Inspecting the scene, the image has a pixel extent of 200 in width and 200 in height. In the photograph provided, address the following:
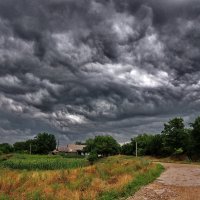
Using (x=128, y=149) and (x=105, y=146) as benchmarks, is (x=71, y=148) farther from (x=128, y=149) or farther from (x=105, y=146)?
(x=128, y=149)

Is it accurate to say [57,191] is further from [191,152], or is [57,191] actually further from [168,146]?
[168,146]

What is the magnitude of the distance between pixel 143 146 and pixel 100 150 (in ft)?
46.0

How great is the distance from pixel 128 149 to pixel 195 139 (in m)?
49.1

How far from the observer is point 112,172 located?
31438 mm

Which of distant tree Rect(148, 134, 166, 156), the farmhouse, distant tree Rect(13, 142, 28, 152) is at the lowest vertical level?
distant tree Rect(148, 134, 166, 156)

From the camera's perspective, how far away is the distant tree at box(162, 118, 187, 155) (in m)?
66.7

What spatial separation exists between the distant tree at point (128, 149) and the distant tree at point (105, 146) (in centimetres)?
191

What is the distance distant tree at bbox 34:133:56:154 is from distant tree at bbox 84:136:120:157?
3245cm

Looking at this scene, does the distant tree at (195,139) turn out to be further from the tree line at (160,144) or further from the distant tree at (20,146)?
the distant tree at (20,146)

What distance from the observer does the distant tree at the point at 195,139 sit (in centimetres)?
5722

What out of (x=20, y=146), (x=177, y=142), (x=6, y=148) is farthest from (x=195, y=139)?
(x=20, y=146)

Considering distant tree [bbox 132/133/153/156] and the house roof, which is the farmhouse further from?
distant tree [bbox 132/133/153/156]

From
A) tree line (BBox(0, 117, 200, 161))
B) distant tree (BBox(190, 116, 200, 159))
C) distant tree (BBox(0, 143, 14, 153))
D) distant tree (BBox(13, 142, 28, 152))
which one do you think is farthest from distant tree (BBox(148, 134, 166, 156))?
distant tree (BBox(13, 142, 28, 152))

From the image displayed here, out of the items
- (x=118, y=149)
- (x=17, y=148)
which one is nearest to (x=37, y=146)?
(x=17, y=148)
